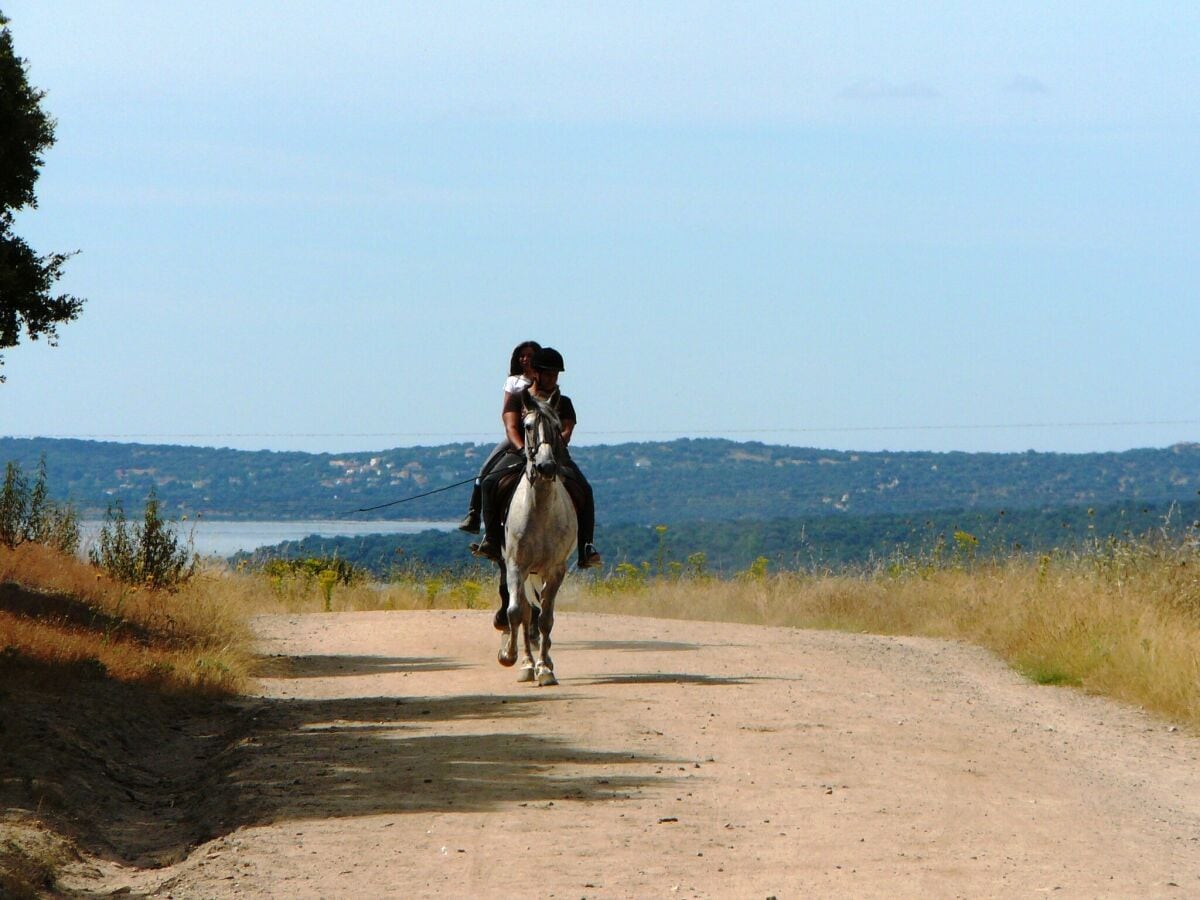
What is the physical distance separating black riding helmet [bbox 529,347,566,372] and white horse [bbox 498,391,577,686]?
14.8 inches

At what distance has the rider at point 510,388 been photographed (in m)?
15.9

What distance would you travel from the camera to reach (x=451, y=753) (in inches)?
453

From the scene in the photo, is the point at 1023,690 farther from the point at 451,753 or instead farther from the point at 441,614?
the point at 441,614

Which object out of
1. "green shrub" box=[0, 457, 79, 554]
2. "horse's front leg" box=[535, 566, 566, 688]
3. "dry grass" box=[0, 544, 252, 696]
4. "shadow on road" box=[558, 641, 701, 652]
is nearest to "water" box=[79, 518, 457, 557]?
"green shrub" box=[0, 457, 79, 554]

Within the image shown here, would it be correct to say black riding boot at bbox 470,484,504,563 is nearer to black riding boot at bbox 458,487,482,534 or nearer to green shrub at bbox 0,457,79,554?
black riding boot at bbox 458,487,482,534

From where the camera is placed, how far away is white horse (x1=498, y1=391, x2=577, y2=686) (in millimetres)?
15008

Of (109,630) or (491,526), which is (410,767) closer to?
(491,526)

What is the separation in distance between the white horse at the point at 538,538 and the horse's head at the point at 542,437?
12 millimetres

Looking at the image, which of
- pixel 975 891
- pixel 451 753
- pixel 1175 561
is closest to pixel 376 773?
pixel 451 753

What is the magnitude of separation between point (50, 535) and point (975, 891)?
19575 mm

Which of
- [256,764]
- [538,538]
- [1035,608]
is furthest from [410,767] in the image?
[1035,608]

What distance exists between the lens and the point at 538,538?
1545cm

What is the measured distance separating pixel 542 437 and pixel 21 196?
5936mm

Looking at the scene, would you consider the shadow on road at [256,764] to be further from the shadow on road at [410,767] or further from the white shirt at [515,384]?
the white shirt at [515,384]
